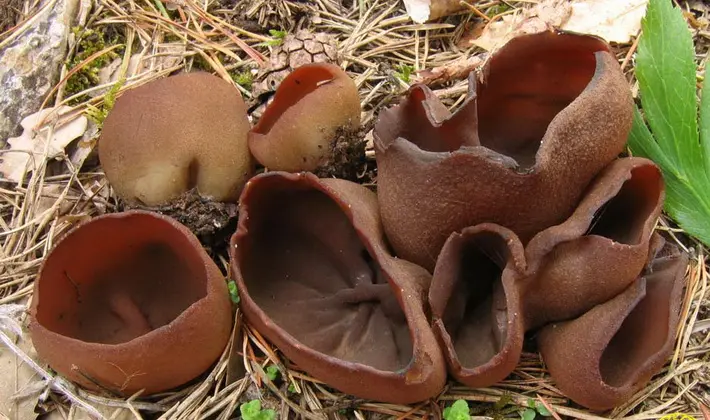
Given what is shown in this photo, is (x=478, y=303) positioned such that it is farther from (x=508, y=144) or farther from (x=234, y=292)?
(x=234, y=292)

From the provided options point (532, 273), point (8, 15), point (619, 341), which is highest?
point (8, 15)

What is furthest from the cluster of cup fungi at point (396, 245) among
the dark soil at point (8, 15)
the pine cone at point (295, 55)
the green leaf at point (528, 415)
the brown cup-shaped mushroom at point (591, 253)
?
the dark soil at point (8, 15)

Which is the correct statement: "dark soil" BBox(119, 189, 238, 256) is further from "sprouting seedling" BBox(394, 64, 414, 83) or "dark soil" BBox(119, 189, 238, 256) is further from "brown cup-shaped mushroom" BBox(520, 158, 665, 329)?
"brown cup-shaped mushroom" BBox(520, 158, 665, 329)

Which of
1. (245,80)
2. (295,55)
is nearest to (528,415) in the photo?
(295,55)

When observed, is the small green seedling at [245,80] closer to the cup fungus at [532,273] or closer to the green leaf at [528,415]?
the cup fungus at [532,273]

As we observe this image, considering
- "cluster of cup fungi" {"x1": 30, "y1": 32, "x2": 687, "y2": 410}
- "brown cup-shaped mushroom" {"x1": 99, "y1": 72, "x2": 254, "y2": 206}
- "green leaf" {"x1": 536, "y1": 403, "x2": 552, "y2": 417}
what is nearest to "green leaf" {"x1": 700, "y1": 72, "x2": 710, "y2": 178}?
"cluster of cup fungi" {"x1": 30, "y1": 32, "x2": 687, "y2": 410}

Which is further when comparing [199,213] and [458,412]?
[199,213]

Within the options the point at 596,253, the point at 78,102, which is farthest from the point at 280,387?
the point at 78,102
